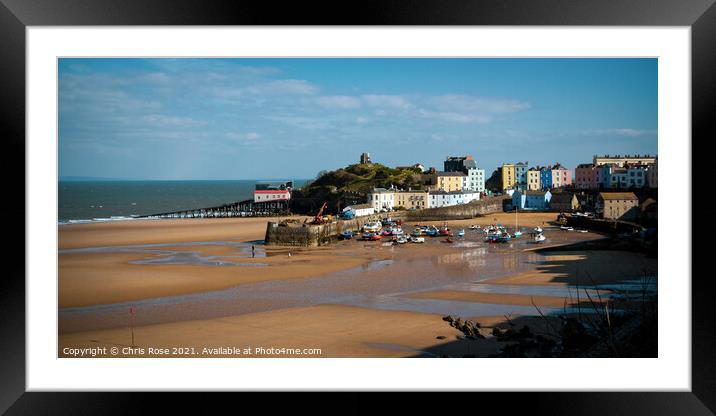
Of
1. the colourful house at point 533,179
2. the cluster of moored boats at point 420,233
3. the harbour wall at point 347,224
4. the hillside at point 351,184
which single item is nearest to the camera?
the cluster of moored boats at point 420,233

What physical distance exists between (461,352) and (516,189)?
11.7 meters

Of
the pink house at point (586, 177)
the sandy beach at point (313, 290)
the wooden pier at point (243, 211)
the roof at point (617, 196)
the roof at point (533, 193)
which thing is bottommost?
the sandy beach at point (313, 290)

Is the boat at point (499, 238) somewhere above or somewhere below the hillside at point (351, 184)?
below

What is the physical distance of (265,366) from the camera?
459 centimetres

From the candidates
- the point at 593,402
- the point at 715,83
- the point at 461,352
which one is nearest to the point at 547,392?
the point at 593,402

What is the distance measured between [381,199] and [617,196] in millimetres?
6681

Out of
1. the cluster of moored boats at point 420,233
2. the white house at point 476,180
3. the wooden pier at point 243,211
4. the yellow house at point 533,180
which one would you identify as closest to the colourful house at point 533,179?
the yellow house at point 533,180

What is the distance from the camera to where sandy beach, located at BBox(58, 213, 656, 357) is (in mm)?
5523
